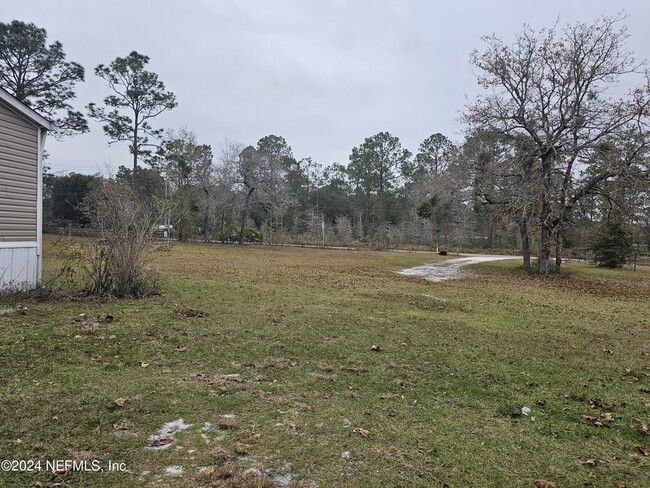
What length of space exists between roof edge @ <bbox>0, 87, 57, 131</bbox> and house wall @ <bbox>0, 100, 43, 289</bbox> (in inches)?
4.4

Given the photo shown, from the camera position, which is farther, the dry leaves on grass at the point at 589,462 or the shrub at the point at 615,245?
the shrub at the point at 615,245

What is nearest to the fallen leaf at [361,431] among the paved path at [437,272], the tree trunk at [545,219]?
the paved path at [437,272]

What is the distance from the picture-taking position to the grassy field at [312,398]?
2.46 meters

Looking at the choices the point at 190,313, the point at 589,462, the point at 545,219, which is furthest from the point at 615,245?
the point at 589,462

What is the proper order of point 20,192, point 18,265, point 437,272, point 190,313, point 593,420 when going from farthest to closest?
point 437,272 → point 20,192 → point 18,265 → point 190,313 → point 593,420

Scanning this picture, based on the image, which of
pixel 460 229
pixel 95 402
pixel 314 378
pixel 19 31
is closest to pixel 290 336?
pixel 314 378

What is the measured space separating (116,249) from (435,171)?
28.1 m

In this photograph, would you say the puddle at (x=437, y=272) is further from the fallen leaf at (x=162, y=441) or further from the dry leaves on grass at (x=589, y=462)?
the fallen leaf at (x=162, y=441)

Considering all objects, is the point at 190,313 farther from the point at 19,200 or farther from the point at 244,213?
the point at 244,213

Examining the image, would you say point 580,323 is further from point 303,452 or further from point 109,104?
point 109,104

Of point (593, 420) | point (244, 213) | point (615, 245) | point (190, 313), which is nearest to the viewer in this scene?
point (593, 420)

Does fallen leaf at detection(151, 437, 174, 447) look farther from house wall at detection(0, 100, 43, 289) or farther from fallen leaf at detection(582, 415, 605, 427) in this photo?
house wall at detection(0, 100, 43, 289)

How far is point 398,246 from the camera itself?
4106 cm

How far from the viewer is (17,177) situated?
24.6 ft
